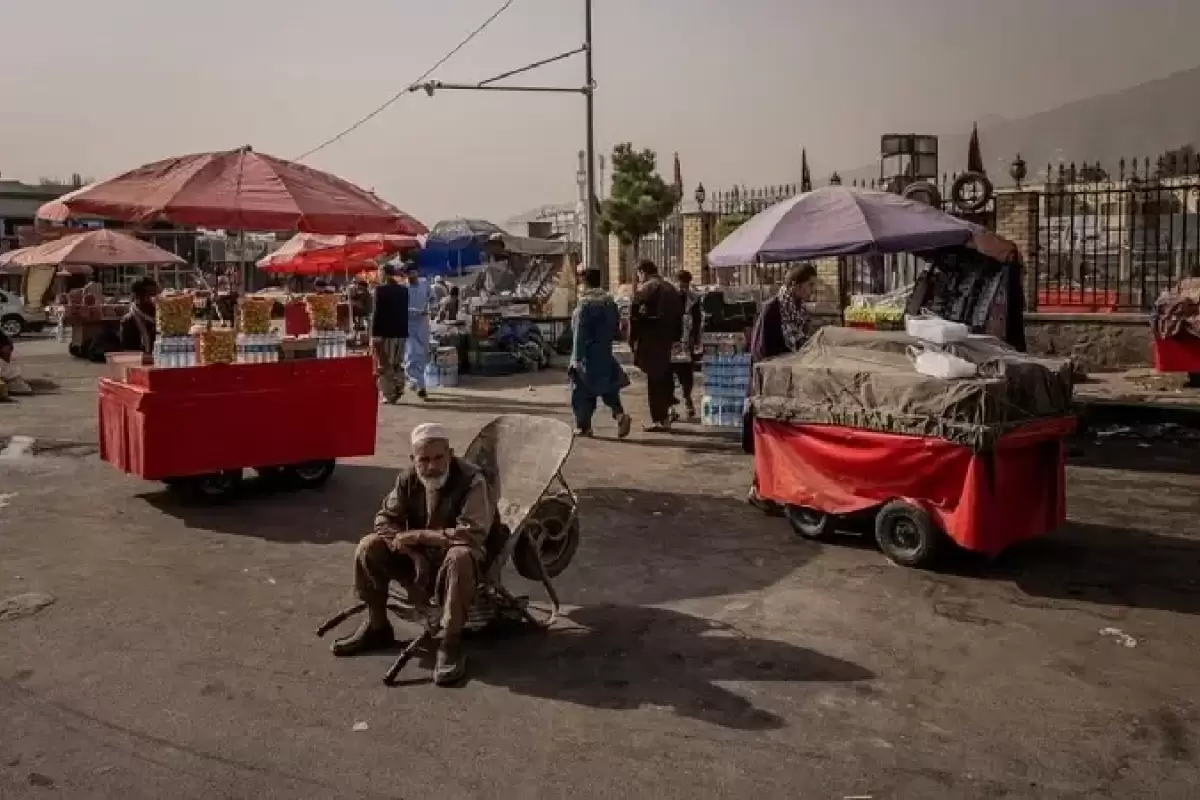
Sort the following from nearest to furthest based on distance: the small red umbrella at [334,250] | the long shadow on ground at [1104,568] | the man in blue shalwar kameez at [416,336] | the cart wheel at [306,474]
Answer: the long shadow on ground at [1104,568] < the cart wheel at [306,474] < the man in blue shalwar kameez at [416,336] < the small red umbrella at [334,250]

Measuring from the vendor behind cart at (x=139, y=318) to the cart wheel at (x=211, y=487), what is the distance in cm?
398

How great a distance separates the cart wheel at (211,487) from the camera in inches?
376

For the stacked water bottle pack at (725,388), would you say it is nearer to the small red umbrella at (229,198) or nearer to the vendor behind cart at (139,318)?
the small red umbrella at (229,198)

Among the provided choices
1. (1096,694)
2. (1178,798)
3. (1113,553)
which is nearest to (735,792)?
(1178,798)

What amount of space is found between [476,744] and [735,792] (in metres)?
1.08

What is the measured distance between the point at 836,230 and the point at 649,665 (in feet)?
17.0

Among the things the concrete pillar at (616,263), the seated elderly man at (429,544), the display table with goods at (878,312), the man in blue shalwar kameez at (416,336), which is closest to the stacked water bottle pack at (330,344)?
the seated elderly man at (429,544)

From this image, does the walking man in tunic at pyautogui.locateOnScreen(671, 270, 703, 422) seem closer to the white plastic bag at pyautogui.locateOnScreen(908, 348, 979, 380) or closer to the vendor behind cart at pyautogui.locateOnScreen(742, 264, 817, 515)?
the vendor behind cart at pyautogui.locateOnScreen(742, 264, 817, 515)

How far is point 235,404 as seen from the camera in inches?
366

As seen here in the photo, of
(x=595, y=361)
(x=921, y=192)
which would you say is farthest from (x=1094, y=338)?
(x=595, y=361)

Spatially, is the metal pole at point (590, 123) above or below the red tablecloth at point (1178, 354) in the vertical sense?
above

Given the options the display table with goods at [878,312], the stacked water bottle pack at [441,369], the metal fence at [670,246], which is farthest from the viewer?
the metal fence at [670,246]

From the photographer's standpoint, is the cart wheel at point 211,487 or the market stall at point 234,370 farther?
the cart wheel at point 211,487

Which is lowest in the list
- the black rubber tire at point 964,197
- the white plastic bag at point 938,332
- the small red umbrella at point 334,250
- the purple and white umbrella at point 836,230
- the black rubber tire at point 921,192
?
the white plastic bag at point 938,332
